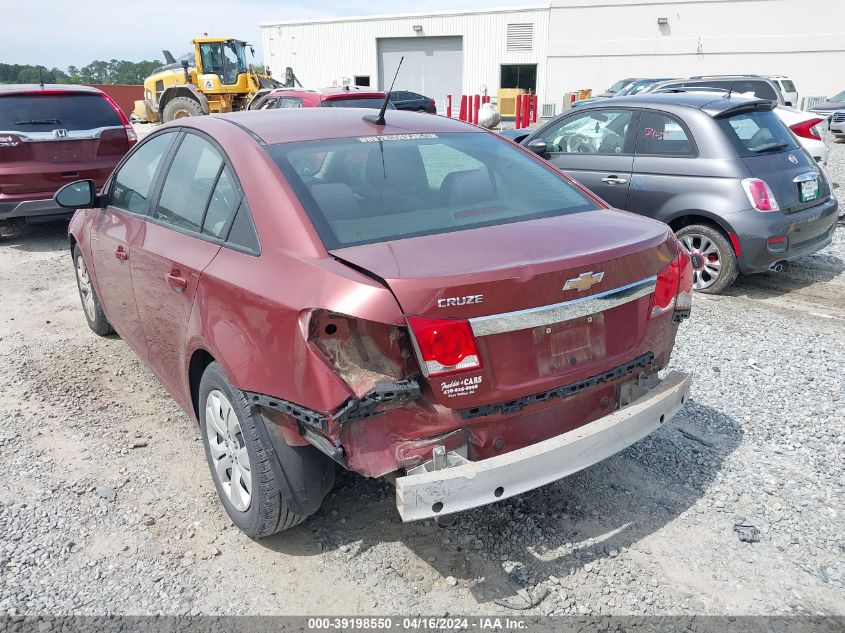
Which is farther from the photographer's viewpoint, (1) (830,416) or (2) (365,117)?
(1) (830,416)

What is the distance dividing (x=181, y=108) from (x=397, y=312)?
2086 centimetres

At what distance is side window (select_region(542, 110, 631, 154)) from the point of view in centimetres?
687

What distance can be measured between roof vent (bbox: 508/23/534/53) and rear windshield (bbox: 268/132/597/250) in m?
37.1

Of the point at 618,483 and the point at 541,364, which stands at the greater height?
the point at 541,364

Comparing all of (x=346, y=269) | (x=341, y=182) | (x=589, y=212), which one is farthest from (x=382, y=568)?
(x=589, y=212)

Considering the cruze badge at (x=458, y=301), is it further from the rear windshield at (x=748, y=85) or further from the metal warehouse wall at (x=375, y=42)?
the metal warehouse wall at (x=375, y=42)

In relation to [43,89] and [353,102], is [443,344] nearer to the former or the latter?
[43,89]

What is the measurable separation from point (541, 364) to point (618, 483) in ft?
4.02

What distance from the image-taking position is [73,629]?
100 inches

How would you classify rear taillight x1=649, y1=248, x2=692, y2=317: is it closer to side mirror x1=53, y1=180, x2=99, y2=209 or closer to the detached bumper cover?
the detached bumper cover

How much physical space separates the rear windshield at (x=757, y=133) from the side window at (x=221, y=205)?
480 centimetres

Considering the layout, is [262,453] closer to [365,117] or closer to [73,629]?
[73,629]

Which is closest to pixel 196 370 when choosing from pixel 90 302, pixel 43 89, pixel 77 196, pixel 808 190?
pixel 77 196

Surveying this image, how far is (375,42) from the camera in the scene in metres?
40.6
